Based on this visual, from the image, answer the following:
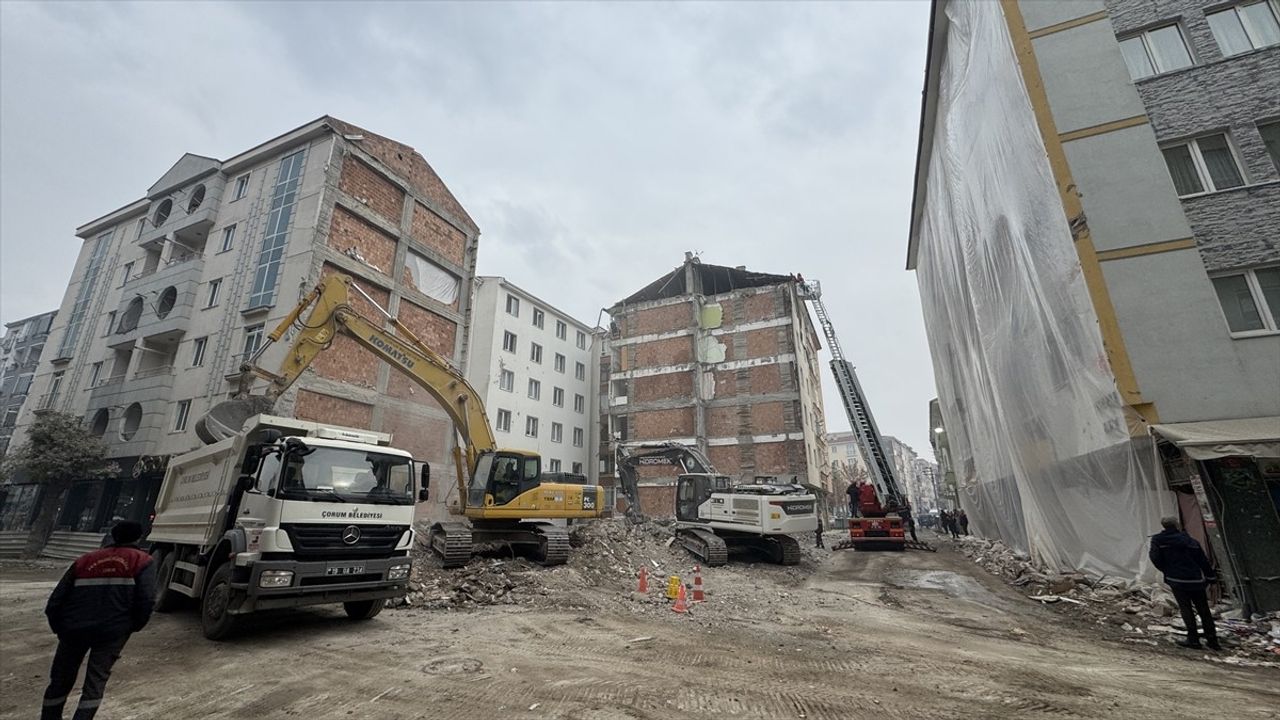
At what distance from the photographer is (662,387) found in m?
35.7

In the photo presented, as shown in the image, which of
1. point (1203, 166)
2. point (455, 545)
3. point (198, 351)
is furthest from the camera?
point (198, 351)

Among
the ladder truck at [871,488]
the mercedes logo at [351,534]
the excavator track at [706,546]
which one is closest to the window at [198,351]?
the mercedes logo at [351,534]

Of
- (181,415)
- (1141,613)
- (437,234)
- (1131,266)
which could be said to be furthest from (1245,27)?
(181,415)

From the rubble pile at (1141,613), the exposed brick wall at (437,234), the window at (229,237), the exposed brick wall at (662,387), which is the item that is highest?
the exposed brick wall at (437,234)

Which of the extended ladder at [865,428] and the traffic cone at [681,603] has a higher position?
the extended ladder at [865,428]

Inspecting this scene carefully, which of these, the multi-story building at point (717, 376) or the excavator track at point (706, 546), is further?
the multi-story building at point (717, 376)

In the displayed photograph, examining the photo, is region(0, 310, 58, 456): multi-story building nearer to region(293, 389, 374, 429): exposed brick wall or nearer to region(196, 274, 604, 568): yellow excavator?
region(293, 389, 374, 429): exposed brick wall

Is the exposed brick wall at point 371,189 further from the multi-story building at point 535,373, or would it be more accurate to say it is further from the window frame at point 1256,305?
the window frame at point 1256,305

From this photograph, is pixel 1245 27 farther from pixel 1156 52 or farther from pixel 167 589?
pixel 167 589

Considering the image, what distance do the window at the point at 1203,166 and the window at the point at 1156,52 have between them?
201 cm

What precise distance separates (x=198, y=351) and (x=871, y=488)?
28664 mm

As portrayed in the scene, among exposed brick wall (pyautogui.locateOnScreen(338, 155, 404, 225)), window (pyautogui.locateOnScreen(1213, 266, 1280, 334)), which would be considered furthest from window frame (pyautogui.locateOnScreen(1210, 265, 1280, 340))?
exposed brick wall (pyautogui.locateOnScreen(338, 155, 404, 225))

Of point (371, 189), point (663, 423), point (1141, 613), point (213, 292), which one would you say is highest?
point (371, 189)

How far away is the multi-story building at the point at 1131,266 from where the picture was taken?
9164 millimetres
